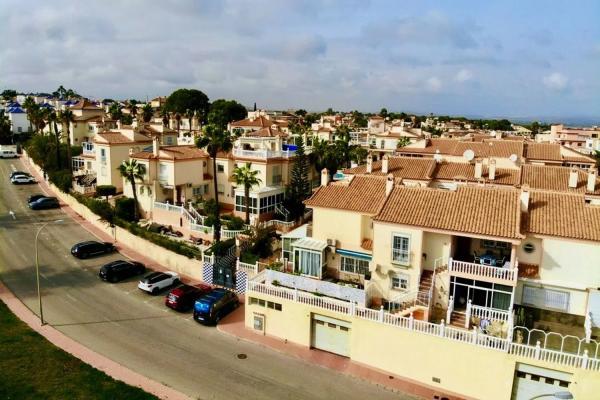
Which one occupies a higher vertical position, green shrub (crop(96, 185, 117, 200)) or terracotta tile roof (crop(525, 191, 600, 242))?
terracotta tile roof (crop(525, 191, 600, 242))

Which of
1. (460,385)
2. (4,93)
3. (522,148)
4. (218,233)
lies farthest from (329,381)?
(4,93)

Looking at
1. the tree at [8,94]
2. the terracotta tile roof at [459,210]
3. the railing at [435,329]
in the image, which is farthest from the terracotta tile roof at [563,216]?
the tree at [8,94]

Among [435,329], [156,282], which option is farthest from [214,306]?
[435,329]

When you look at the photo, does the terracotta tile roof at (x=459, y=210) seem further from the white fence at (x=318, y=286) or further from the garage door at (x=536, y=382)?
the garage door at (x=536, y=382)

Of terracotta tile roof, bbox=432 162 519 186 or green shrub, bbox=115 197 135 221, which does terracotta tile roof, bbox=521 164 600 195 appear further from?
green shrub, bbox=115 197 135 221

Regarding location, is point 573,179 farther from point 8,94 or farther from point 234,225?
point 8,94

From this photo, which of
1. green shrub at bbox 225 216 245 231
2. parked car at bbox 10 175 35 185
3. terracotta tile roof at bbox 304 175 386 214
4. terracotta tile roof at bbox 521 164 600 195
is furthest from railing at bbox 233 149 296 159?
parked car at bbox 10 175 35 185

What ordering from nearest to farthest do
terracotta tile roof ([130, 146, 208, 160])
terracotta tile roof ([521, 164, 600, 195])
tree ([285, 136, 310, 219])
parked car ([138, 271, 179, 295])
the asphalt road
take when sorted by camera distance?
the asphalt road → parked car ([138, 271, 179, 295]) → terracotta tile roof ([521, 164, 600, 195]) → terracotta tile roof ([130, 146, 208, 160]) → tree ([285, 136, 310, 219])

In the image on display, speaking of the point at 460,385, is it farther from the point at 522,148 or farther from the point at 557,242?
the point at 522,148
